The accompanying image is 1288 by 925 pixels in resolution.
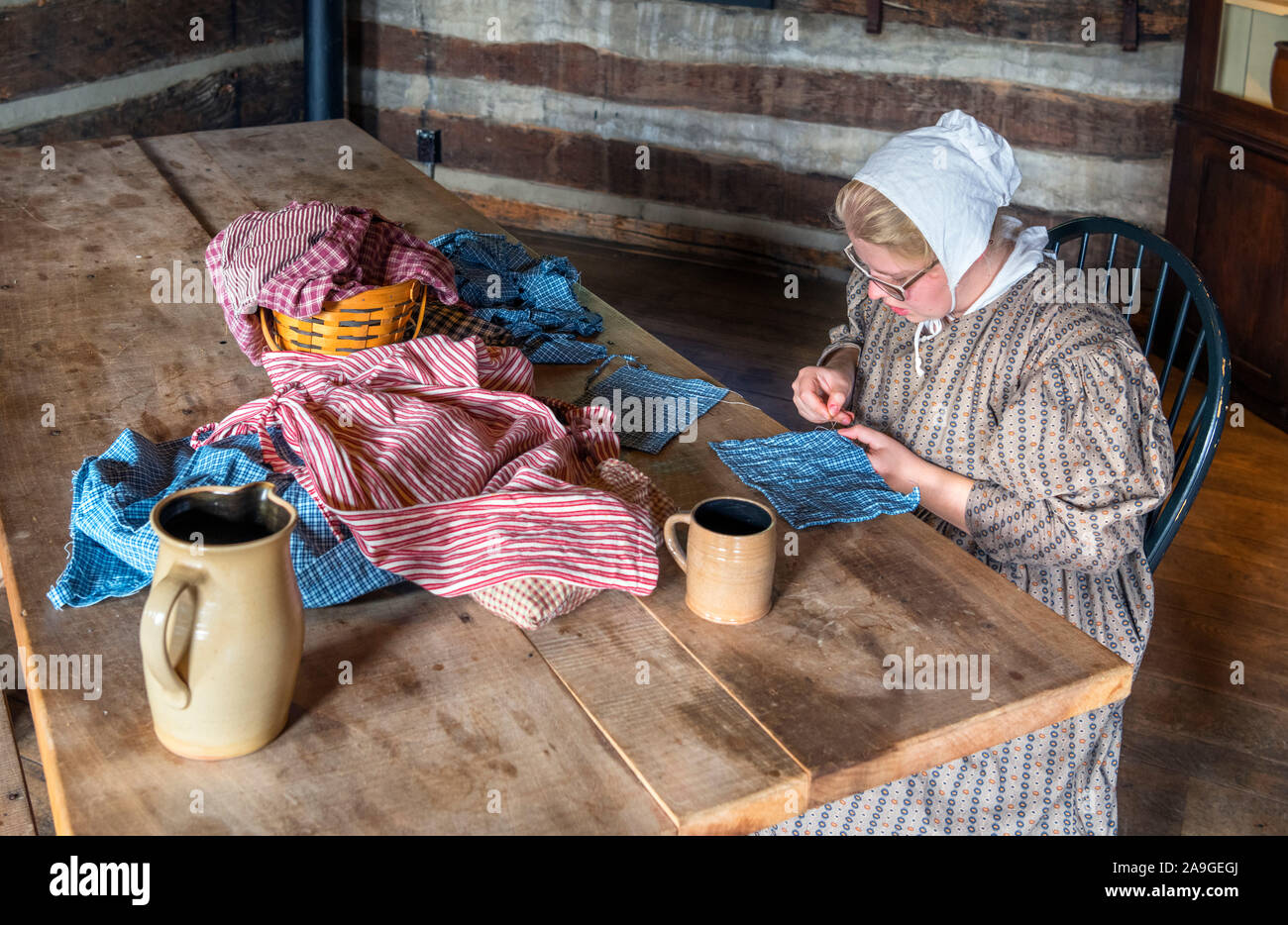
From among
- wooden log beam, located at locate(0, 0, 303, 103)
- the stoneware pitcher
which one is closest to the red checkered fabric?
the stoneware pitcher

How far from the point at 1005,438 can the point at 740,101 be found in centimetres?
321

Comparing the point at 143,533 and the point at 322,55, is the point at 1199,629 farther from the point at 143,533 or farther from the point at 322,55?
the point at 322,55

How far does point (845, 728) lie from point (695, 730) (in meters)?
0.14

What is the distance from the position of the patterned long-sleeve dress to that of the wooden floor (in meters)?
0.66

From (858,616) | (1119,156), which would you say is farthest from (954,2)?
(858,616)

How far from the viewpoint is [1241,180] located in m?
3.64

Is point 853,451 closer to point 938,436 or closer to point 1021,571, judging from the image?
point 938,436

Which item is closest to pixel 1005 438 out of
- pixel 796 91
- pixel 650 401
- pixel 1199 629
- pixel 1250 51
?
pixel 650 401

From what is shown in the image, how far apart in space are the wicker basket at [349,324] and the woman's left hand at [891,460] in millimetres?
669

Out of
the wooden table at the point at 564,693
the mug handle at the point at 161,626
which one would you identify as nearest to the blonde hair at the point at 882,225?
the wooden table at the point at 564,693

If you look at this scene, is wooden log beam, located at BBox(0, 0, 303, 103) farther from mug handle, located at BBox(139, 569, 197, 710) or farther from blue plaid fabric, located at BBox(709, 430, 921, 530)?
mug handle, located at BBox(139, 569, 197, 710)

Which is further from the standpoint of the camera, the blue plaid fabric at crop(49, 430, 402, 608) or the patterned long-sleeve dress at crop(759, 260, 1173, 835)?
the patterned long-sleeve dress at crop(759, 260, 1173, 835)

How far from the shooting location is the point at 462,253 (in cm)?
228

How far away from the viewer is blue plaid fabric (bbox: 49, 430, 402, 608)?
1.29 meters
